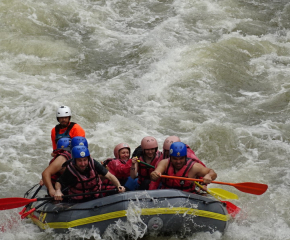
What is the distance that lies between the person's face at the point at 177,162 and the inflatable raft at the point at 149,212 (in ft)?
1.28

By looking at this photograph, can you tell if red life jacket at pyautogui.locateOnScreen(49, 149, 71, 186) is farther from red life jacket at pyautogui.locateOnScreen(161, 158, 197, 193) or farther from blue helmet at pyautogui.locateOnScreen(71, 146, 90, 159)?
red life jacket at pyautogui.locateOnScreen(161, 158, 197, 193)

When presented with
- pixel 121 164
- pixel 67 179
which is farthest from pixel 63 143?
pixel 67 179

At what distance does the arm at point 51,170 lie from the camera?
609 centimetres

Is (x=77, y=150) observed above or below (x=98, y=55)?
below

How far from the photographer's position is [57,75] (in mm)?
12555

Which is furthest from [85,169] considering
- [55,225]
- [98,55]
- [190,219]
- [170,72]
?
[98,55]

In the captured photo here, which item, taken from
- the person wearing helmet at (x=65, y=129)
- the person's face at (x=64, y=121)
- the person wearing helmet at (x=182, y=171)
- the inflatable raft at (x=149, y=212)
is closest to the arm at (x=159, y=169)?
the person wearing helmet at (x=182, y=171)

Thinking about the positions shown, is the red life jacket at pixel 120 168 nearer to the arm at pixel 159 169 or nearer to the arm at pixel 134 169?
the arm at pixel 134 169

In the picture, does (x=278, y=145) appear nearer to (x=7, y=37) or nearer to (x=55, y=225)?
(x=55, y=225)

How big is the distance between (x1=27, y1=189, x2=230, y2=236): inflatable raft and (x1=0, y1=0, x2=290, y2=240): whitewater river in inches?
6.2

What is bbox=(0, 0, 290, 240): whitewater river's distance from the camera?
341 inches

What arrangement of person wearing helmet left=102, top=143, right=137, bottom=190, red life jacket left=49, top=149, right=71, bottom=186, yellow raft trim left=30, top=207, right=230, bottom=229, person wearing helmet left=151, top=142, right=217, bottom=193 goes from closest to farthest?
yellow raft trim left=30, top=207, right=230, bottom=229 < person wearing helmet left=151, top=142, right=217, bottom=193 < red life jacket left=49, top=149, right=71, bottom=186 < person wearing helmet left=102, top=143, right=137, bottom=190

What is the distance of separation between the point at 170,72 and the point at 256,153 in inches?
152

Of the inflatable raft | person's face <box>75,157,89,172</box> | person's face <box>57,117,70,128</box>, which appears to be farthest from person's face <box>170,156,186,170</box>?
person's face <box>57,117,70,128</box>
